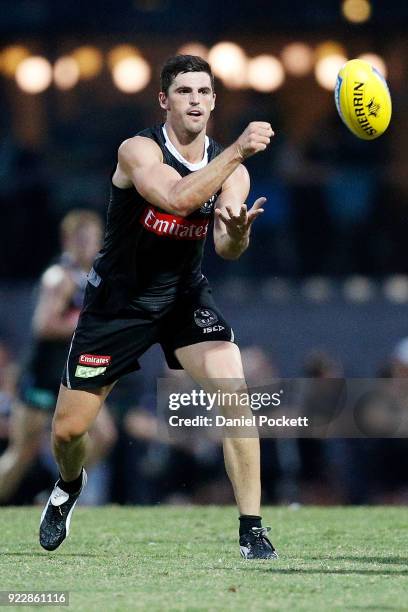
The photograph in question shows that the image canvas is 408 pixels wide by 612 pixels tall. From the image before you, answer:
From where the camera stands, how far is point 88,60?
1733 cm

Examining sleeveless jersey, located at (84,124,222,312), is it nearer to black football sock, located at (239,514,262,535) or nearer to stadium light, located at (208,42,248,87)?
black football sock, located at (239,514,262,535)

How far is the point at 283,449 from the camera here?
12.8 m

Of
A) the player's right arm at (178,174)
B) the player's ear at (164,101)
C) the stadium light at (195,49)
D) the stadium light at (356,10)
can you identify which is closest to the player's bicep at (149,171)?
the player's right arm at (178,174)

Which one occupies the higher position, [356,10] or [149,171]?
[356,10]

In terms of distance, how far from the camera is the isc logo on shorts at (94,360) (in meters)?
7.75

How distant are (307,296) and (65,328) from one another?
4.92 meters

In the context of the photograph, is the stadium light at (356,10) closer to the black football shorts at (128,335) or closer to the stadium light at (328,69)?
the stadium light at (328,69)

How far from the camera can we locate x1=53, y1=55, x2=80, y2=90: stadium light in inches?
685

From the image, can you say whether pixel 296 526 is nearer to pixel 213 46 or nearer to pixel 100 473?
pixel 100 473

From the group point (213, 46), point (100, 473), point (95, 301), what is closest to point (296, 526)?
point (95, 301)

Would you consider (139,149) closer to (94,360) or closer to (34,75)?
(94,360)

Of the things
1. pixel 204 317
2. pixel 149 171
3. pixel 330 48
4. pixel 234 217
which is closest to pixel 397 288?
pixel 330 48

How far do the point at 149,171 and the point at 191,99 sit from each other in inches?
19.9

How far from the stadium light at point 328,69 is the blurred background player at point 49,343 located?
21.6ft
